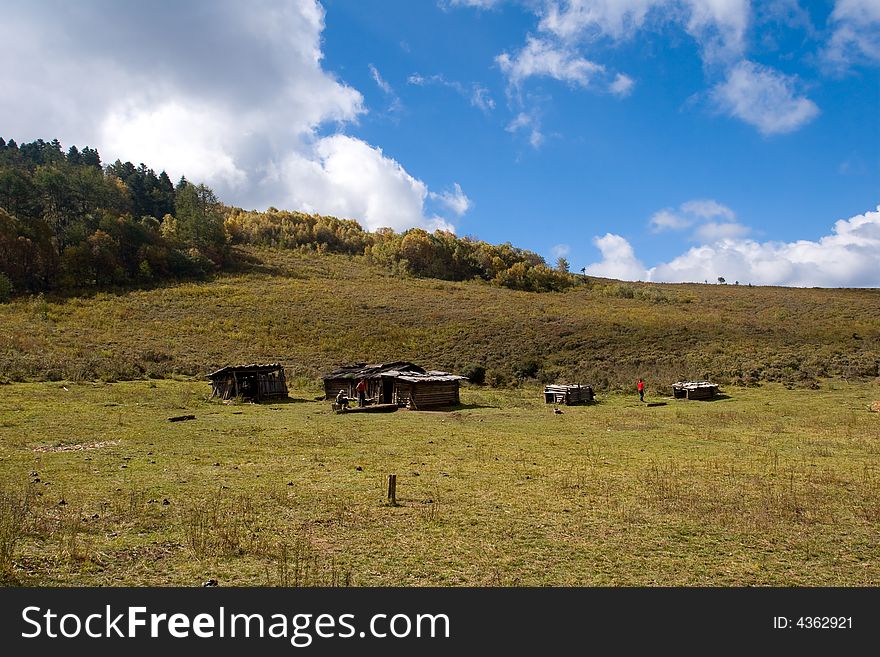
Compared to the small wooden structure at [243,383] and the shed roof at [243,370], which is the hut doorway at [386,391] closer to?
the small wooden structure at [243,383]

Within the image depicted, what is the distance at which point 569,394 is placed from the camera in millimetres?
36719

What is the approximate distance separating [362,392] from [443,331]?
109ft

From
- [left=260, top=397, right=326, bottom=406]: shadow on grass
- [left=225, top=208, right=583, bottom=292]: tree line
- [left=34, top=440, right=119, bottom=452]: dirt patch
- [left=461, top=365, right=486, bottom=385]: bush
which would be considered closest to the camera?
[left=34, top=440, right=119, bottom=452]: dirt patch

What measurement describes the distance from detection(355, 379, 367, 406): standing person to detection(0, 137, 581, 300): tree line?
64.6 m

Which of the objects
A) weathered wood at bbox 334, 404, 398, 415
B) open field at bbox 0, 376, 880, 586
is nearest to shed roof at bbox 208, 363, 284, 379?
weathered wood at bbox 334, 404, 398, 415

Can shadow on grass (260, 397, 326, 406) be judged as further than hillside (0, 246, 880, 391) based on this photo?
No

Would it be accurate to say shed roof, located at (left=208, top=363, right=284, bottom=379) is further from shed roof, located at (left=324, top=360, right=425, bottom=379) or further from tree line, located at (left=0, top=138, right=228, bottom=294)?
tree line, located at (left=0, top=138, right=228, bottom=294)

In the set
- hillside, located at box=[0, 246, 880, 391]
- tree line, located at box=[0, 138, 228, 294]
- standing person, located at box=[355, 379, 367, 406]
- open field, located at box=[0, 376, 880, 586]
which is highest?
tree line, located at box=[0, 138, 228, 294]

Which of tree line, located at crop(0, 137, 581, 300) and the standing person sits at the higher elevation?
tree line, located at crop(0, 137, 581, 300)

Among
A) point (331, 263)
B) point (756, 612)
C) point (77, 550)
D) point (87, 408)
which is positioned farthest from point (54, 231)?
point (756, 612)

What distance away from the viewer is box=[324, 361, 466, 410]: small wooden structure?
3519 cm

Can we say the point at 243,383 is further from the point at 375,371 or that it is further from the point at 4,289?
the point at 4,289

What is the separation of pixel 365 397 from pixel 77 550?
28982 millimetres

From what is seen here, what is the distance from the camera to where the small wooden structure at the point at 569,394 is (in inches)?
1444
